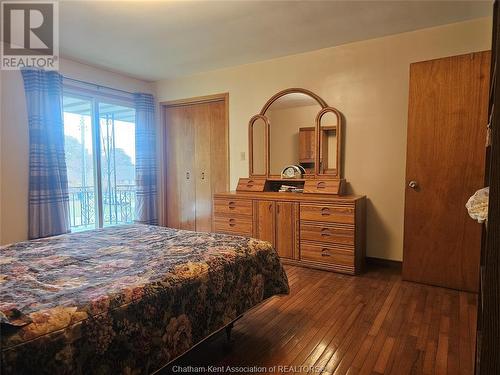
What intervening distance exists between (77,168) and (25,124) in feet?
2.54

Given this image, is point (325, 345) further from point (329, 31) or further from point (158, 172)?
point (158, 172)

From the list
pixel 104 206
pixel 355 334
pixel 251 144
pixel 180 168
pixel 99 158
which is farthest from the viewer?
pixel 180 168

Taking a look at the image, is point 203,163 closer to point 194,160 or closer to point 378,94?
point 194,160

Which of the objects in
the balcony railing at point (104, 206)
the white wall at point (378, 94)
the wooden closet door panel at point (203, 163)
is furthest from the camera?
the wooden closet door panel at point (203, 163)

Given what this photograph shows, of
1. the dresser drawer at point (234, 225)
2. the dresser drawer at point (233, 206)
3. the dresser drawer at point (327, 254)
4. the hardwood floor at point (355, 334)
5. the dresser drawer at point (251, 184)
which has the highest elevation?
the dresser drawer at point (251, 184)

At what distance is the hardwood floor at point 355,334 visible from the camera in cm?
164

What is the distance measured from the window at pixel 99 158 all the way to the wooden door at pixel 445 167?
370 centimetres

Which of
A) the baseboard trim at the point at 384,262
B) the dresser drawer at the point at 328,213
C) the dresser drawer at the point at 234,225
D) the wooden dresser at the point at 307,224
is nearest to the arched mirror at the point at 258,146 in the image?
the wooden dresser at the point at 307,224

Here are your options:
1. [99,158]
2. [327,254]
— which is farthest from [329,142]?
[99,158]

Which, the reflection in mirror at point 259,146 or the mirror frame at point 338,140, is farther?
the reflection in mirror at point 259,146

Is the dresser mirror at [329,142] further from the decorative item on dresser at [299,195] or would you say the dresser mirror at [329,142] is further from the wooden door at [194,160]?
the wooden door at [194,160]

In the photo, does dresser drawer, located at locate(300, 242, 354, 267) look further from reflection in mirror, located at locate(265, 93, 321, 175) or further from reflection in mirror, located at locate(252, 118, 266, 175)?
reflection in mirror, located at locate(252, 118, 266, 175)

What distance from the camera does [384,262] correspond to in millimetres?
3223

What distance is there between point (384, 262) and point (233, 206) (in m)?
1.76
